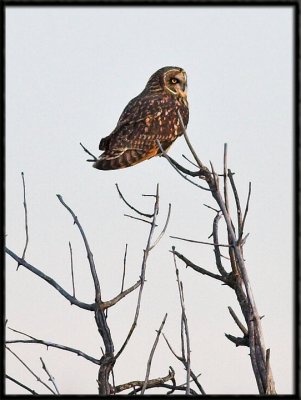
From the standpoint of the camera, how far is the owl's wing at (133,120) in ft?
30.3

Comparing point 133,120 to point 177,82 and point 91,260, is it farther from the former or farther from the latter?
point 91,260

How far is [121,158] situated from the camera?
8812mm

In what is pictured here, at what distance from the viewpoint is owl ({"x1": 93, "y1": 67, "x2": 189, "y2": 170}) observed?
8.97m

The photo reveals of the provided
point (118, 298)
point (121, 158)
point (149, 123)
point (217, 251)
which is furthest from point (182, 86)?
point (118, 298)

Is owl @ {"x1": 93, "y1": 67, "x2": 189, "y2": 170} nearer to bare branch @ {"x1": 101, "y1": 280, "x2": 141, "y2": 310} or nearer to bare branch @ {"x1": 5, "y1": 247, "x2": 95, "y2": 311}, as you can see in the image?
bare branch @ {"x1": 5, "y1": 247, "x2": 95, "y2": 311}

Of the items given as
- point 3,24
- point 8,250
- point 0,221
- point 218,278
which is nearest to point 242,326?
point 218,278

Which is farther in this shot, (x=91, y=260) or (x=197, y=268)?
(x=197, y=268)

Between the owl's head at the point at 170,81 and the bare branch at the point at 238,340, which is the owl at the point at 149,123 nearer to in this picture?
the owl's head at the point at 170,81

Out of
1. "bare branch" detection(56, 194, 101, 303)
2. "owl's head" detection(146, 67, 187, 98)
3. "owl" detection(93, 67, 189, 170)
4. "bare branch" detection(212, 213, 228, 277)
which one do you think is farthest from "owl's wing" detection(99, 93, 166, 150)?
"bare branch" detection(56, 194, 101, 303)

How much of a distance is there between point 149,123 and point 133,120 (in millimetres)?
209

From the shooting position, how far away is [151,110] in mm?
10000

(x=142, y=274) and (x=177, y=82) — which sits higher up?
(x=177, y=82)

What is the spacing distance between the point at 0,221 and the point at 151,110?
446cm

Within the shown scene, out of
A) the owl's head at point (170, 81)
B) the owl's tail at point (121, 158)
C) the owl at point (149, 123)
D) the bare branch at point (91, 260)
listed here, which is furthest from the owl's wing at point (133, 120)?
the bare branch at point (91, 260)
